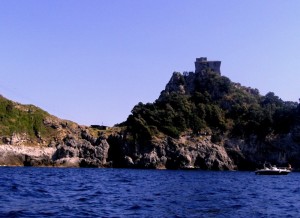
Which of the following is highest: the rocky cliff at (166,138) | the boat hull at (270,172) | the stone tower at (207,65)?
the stone tower at (207,65)

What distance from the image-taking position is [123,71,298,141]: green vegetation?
122 m

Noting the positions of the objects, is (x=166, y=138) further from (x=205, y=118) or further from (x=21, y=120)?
(x=21, y=120)

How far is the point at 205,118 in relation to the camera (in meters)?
131

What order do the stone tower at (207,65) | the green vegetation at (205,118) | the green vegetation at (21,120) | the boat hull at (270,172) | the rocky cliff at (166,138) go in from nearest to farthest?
the boat hull at (270,172) < the rocky cliff at (166,138) < the green vegetation at (21,120) < the green vegetation at (205,118) < the stone tower at (207,65)

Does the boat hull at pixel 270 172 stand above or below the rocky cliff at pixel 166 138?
below

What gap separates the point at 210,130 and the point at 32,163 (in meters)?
50.5

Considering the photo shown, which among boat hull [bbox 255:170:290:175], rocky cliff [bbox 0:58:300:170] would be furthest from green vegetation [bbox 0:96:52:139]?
boat hull [bbox 255:170:290:175]

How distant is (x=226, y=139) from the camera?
12575 centimetres

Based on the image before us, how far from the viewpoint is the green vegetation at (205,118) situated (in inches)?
4806

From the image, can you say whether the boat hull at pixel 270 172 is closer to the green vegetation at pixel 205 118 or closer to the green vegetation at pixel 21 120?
the green vegetation at pixel 205 118

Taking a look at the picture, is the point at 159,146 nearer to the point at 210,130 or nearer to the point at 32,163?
the point at 210,130

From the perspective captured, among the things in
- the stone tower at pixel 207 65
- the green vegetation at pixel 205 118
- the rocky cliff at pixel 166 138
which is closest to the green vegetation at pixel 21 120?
the rocky cliff at pixel 166 138

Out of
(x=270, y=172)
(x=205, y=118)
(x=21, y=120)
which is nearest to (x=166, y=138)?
(x=205, y=118)

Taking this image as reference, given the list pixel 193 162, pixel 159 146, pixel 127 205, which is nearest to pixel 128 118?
pixel 159 146
